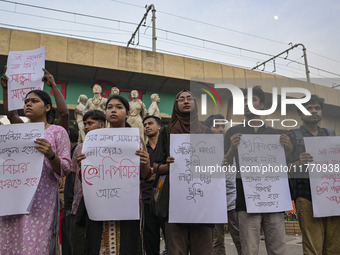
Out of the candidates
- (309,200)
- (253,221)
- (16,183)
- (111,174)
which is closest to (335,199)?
(309,200)

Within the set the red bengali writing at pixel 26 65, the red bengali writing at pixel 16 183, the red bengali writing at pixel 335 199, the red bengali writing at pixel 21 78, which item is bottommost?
the red bengali writing at pixel 335 199

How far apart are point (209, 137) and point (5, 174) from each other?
1.50 meters

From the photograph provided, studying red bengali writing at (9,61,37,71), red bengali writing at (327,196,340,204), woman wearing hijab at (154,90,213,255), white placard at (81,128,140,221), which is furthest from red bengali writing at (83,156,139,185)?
red bengali writing at (327,196,340,204)

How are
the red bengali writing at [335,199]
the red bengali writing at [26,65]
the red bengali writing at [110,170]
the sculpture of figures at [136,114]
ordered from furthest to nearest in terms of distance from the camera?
the sculpture of figures at [136,114] < the red bengali writing at [26,65] < the red bengali writing at [335,199] < the red bengali writing at [110,170]

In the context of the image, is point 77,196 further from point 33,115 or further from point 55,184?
point 33,115

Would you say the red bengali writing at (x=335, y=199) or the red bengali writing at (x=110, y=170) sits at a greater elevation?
the red bengali writing at (x=110, y=170)

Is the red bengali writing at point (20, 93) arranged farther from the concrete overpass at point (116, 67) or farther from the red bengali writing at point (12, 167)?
the concrete overpass at point (116, 67)

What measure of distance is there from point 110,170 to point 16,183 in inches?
24.5

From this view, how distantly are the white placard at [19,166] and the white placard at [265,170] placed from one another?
62.5 inches

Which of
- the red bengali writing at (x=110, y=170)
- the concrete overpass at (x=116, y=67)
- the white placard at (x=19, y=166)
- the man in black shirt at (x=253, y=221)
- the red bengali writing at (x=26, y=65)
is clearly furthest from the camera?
the concrete overpass at (x=116, y=67)

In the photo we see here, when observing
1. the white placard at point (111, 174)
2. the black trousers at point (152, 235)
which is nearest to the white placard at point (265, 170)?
the white placard at point (111, 174)

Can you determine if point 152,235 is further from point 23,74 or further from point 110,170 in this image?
point 23,74

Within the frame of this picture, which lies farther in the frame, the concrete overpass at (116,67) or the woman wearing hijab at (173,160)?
the concrete overpass at (116,67)

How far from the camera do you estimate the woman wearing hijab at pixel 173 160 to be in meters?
2.19
